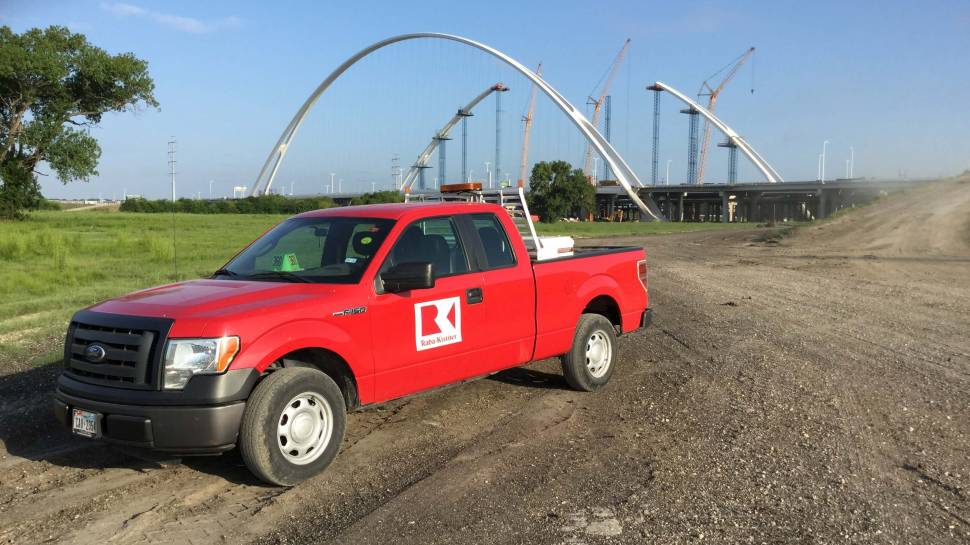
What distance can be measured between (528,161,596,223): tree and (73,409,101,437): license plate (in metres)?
88.4

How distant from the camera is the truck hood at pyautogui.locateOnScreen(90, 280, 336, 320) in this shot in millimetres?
4816

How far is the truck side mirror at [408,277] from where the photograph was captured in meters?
5.41

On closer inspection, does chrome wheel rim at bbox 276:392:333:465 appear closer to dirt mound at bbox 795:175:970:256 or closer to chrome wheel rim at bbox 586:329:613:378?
chrome wheel rim at bbox 586:329:613:378

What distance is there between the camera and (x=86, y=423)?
4.79m

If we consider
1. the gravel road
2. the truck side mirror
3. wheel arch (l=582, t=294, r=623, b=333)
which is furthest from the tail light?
the truck side mirror

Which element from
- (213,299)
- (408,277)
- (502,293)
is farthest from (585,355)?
(213,299)

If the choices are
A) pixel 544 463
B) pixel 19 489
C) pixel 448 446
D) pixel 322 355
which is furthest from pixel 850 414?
pixel 19 489

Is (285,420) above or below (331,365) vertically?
below

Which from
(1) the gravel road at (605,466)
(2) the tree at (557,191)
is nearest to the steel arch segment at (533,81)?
(2) the tree at (557,191)

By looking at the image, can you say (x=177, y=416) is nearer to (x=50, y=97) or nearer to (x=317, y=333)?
(x=317, y=333)

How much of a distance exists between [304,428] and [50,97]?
52.4 meters

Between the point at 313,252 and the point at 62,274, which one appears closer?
the point at 313,252

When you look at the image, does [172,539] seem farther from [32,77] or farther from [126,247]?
[32,77]

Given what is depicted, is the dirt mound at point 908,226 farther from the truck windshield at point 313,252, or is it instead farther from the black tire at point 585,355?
the truck windshield at point 313,252
